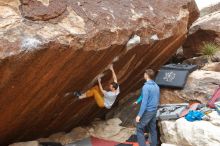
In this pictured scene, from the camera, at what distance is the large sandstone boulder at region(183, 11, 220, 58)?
43.0 feet

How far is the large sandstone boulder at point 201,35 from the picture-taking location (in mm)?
13102

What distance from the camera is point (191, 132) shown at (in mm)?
7438

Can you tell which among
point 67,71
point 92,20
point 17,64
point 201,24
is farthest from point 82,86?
point 201,24

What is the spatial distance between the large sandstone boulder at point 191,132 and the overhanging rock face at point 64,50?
1751 millimetres

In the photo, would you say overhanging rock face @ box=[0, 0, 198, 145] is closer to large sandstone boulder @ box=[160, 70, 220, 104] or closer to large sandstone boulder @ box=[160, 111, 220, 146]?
large sandstone boulder @ box=[160, 70, 220, 104]

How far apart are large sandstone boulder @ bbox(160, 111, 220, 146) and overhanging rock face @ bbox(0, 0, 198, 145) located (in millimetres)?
1751

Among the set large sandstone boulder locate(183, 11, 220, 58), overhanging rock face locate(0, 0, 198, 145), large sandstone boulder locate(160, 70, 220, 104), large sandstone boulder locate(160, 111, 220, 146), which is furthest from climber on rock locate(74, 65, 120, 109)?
large sandstone boulder locate(183, 11, 220, 58)

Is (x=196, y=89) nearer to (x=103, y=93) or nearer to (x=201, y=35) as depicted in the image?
(x=103, y=93)

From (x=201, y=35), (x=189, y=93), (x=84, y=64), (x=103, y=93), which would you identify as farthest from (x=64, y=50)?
(x=201, y=35)

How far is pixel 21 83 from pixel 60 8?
138cm

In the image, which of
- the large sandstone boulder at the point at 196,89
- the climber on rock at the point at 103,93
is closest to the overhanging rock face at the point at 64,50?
the climber on rock at the point at 103,93

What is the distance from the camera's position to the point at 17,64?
5.72 metres

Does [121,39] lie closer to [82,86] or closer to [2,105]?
[82,86]

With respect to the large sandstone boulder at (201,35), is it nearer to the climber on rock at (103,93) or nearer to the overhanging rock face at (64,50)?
the overhanging rock face at (64,50)
